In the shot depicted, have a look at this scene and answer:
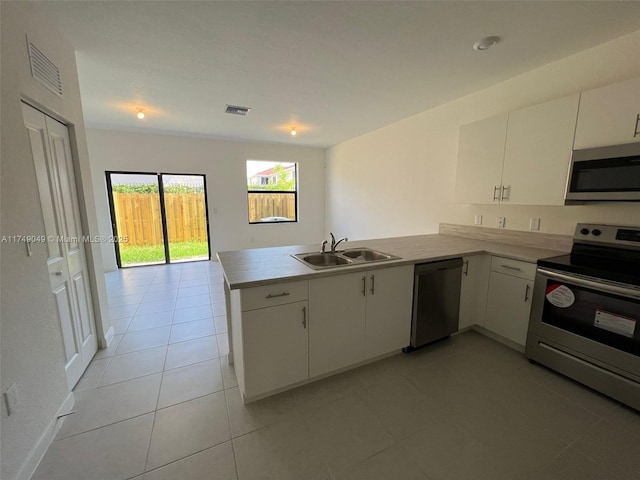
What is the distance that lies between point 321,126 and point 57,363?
4.27 meters

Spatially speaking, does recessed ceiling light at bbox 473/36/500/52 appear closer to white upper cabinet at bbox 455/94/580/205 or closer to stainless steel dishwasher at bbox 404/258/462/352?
white upper cabinet at bbox 455/94/580/205

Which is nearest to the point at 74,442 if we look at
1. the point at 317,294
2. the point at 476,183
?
the point at 317,294

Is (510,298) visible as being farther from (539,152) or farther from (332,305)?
(332,305)

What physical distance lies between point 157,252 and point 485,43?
6.01 meters

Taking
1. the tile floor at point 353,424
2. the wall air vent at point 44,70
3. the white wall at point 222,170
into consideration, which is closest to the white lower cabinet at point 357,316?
the tile floor at point 353,424

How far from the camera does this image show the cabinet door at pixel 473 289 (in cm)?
251

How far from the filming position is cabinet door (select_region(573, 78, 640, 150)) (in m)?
1.74

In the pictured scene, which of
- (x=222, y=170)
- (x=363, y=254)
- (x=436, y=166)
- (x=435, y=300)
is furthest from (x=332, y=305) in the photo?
(x=222, y=170)

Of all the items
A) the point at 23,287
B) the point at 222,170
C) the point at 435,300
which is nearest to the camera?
the point at 23,287

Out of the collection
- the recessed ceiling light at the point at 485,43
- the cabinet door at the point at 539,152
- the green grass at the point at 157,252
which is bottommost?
the green grass at the point at 157,252

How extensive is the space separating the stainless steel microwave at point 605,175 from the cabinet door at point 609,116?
70mm

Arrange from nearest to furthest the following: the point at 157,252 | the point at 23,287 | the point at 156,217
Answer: the point at 23,287, the point at 156,217, the point at 157,252

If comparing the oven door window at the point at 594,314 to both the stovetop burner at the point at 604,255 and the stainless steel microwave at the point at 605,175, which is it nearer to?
the stovetop burner at the point at 604,255

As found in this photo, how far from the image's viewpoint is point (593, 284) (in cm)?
176
